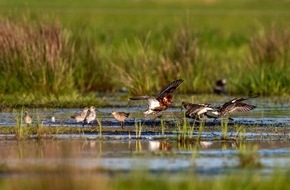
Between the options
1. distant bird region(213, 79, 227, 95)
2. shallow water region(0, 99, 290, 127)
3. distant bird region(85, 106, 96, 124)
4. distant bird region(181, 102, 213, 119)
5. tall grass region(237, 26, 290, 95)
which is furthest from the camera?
distant bird region(213, 79, 227, 95)

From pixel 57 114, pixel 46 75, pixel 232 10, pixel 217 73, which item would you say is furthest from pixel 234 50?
pixel 232 10

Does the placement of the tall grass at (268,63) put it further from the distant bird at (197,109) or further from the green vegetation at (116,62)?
the distant bird at (197,109)

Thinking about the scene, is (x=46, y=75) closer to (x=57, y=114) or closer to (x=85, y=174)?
(x=57, y=114)

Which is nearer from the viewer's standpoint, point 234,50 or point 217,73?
point 217,73

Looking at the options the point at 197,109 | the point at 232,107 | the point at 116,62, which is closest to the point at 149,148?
the point at 197,109

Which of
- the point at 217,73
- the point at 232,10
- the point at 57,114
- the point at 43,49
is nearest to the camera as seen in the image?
the point at 57,114

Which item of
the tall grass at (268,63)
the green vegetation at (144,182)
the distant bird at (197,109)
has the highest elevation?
the tall grass at (268,63)

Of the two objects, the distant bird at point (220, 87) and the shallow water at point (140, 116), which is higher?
the distant bird at point (220, 87)

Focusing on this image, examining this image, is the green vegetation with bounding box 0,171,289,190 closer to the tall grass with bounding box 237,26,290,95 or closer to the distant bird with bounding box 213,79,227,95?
the tall grass with bounding box 237,26,290,95

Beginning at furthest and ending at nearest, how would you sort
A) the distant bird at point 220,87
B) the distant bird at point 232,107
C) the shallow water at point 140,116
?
the distant bird at point 220,87 < the shallow water at point 140,116 < the distant bird at point 232,107

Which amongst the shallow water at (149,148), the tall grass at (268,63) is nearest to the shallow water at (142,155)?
the shallow water at (149,148)

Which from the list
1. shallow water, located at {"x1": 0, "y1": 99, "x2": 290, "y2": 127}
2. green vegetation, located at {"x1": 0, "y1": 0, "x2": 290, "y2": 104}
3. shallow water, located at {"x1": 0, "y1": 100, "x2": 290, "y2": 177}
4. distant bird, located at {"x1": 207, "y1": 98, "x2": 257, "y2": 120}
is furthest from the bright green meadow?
distant bird, located at {"x1": 207, "y1": 98, "x2": 257, "y2": 120}

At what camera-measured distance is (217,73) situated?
30859 mm

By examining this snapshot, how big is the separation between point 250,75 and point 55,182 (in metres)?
16.7
